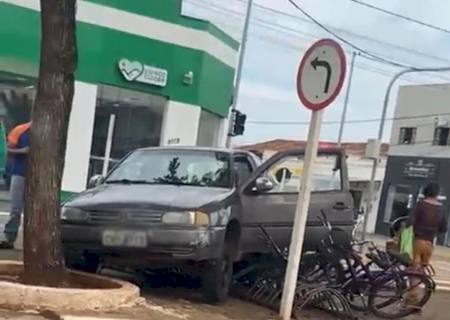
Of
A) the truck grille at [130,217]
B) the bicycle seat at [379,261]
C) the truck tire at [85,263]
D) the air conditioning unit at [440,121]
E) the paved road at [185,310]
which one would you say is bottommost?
the paved road at [185,310]

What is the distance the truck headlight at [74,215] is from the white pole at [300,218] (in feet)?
6.79

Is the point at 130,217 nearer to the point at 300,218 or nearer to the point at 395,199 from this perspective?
the point at 300,218

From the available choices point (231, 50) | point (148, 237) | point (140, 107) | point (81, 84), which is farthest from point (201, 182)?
point (231, 50)

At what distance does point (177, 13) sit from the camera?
67.2ft

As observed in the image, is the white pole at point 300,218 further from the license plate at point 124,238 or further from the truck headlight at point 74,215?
the truck headlight at point 74,215

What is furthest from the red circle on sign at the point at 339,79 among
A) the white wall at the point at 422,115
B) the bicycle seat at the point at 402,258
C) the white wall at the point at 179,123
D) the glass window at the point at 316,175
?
the white wall at the point at 422,115

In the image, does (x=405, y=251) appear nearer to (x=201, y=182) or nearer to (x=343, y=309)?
(x=343, y=309)

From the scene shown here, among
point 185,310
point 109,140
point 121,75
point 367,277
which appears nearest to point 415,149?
point 109,140

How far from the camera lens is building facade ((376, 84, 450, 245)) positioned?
133 ft

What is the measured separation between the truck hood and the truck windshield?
270 mm

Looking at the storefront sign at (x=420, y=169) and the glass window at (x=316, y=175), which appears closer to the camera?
the glass window at (x=316, y=175)

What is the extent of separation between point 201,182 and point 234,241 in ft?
2.57

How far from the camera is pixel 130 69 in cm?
1970

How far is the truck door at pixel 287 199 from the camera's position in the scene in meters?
9.05
